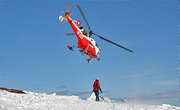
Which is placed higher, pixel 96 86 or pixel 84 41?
pixel 84 41

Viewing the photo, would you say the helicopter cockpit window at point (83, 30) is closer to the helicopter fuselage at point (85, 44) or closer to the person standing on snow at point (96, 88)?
the helicopter fuselage at point (85, 44)

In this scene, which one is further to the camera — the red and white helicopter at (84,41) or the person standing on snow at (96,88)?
the red and white helicopter at (84,41)

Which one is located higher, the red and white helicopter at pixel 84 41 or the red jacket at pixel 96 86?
the red and white helicopter at pixel 84 41

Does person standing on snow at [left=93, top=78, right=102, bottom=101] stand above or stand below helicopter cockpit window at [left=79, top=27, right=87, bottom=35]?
below

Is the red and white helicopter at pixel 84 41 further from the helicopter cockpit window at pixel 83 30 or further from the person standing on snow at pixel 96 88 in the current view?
the person standing on snow at pixel 96 88

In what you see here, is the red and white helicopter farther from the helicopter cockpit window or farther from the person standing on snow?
the person standing on snow

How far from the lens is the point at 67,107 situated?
9008 millimetres

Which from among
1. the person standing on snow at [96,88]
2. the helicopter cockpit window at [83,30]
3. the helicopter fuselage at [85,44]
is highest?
the helicopter cockpit window at [83,30]

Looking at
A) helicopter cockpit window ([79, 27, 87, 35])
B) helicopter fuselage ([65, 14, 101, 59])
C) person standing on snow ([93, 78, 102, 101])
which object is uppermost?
helicopter cockpit window ([79, 27, 87, 35])

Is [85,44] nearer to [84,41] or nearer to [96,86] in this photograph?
[84,41]

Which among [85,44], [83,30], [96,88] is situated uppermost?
[83,30]

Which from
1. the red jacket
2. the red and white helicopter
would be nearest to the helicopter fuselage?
the red and white helicopter

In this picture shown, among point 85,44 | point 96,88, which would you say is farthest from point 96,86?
point 85,44

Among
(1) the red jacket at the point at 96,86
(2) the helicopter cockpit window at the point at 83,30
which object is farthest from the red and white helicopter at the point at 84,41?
(1) the red jacket at the point at 96,86
